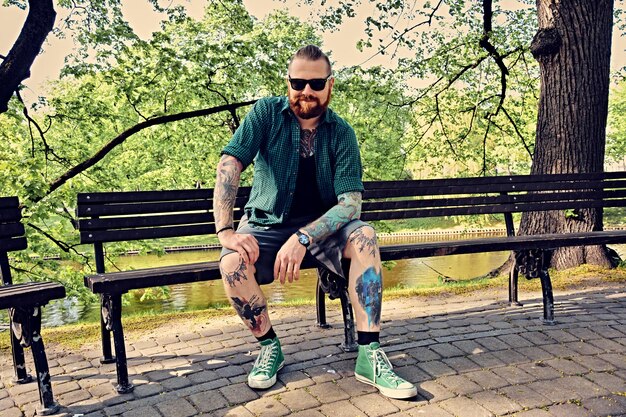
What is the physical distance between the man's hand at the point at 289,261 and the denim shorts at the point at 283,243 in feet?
0.37

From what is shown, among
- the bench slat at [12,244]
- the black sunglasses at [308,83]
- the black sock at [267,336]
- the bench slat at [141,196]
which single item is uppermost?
the black sunglasses at [308,83]

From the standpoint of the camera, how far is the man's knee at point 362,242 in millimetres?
3162

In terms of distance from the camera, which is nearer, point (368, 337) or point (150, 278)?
point (368, 337)

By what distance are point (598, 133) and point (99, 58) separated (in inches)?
295

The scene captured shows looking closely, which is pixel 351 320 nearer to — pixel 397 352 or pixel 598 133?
pixel 397 352

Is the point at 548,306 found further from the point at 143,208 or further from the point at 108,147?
the point at 108,147

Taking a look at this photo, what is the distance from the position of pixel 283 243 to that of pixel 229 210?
1.27ft

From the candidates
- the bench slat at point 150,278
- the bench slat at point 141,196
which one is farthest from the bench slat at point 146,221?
the bench slat at point 150,278

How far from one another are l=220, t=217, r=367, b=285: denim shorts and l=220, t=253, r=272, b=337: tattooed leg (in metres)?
0.08

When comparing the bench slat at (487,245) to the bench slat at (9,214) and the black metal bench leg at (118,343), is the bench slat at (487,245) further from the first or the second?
the bench slat at (9,214)

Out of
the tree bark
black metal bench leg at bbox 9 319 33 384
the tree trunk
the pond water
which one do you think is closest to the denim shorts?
black metal bench leg at bbox 9 319 33 384

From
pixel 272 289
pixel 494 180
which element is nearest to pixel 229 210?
pixel 494 180

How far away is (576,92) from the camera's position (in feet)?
21.0

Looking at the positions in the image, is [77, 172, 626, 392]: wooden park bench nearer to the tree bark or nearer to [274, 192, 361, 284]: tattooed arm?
[274, 192, 361, 284]: tattooed arm
